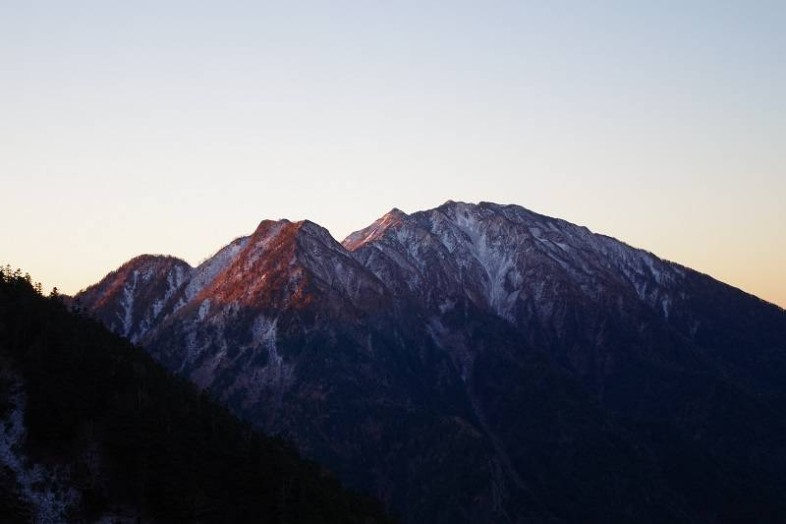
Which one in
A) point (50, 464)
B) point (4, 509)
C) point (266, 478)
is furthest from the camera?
point (266, 478)

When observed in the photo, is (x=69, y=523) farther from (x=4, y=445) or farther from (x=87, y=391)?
(x=87, y=391)

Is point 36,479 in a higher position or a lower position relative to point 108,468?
lower

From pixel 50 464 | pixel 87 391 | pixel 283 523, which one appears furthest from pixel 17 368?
pixel 283 523

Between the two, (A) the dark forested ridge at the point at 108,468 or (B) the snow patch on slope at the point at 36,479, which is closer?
(B) the snow patch on slope at the point at 36,479

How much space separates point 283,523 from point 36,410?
1810 inches

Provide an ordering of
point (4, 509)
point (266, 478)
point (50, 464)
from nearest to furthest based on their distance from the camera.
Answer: point (4, 509) → point (50, 464) → point (266, 478)

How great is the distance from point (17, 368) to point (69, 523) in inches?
1570

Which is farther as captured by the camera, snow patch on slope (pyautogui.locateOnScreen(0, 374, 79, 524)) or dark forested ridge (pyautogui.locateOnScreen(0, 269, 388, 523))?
dark forested ridge (pyautogui.locateOnScreen(0, 269, 388, 523))

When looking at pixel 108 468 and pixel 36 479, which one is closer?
pixel 36 479

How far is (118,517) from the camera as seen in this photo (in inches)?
6816

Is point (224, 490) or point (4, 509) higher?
point (224, 490)

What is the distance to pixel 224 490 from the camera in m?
190

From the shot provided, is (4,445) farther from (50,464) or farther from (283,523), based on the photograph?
(283,523)

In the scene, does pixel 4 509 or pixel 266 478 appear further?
pixel 266 478
